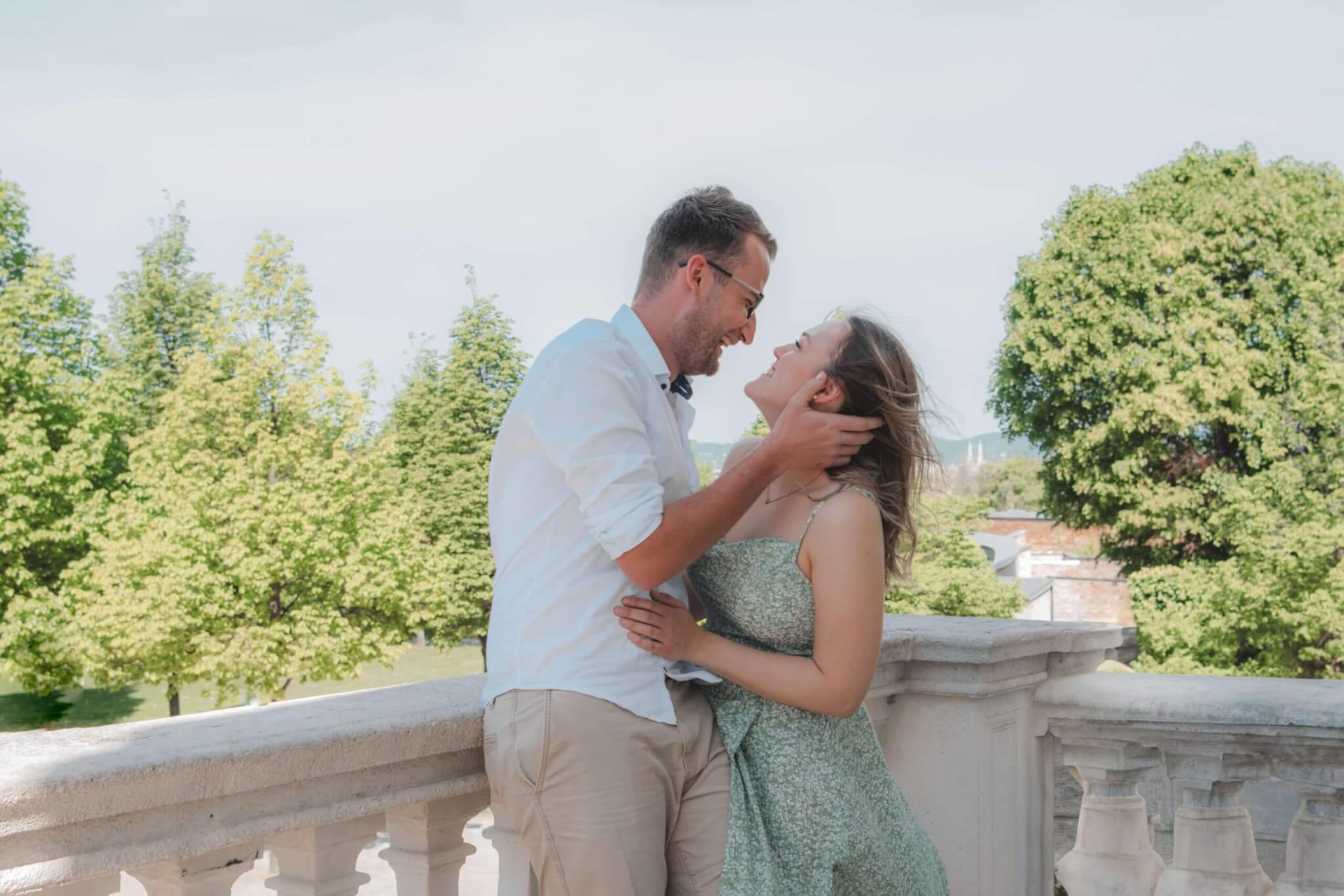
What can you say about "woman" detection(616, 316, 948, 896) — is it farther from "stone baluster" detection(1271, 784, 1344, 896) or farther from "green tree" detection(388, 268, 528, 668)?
"green tree" detection(388, 268, 528, 668)

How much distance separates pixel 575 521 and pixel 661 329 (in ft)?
1.84

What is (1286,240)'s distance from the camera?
26.4 meters

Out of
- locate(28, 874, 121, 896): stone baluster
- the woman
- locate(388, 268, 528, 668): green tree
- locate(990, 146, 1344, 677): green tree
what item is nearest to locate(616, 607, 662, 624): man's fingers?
the woman

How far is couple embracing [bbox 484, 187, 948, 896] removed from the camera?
2252 millimetres

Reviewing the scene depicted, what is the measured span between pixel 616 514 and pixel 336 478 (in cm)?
1973

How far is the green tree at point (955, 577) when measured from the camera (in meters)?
27.8

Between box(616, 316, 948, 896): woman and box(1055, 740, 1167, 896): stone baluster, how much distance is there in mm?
903

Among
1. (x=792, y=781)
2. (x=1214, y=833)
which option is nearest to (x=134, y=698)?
(x=1214, y=833)

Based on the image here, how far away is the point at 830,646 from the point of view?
8.17 ft

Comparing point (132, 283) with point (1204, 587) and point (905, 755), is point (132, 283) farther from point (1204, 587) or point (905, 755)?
point (905, 755)

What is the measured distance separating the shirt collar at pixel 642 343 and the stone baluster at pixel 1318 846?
80.8 inches

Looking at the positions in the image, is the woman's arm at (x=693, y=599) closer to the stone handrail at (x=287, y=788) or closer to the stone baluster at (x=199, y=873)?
the stone handrail at (x=287, y=788)

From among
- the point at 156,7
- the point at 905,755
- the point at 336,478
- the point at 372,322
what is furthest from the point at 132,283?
the point at 905,755

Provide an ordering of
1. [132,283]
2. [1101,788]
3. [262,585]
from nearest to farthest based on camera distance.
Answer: [1101,788] → [262,585] → [132,283]
